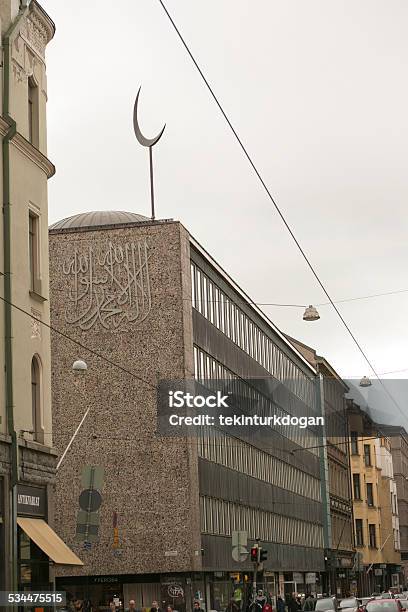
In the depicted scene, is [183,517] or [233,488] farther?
[233,488]

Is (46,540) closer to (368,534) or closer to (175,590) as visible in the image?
(175,590)

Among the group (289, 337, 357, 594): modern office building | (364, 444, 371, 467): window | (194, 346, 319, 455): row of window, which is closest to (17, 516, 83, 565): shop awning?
(194, 346, 319, 455): row of window

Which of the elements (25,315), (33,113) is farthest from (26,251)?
(33,113)

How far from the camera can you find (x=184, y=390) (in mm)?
50094

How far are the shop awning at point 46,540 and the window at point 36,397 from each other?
1937 millimetres

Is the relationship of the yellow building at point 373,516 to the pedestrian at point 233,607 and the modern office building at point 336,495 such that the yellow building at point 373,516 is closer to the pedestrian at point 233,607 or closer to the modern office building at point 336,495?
the modern office building at point 336,495

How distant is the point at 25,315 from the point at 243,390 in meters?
33.5

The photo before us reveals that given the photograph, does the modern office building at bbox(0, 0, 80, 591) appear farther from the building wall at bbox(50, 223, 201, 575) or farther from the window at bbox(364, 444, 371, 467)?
the window at bbox(364, 444, 371, 467)

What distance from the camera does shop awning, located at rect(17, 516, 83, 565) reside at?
25641mm

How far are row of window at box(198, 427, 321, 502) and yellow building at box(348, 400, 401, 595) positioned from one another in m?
26.9

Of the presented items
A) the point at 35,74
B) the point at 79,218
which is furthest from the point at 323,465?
the point at 35,74

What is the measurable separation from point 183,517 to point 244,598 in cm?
1015

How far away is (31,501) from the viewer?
87.1ft

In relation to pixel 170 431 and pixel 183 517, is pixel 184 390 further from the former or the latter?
pixel 183 517
